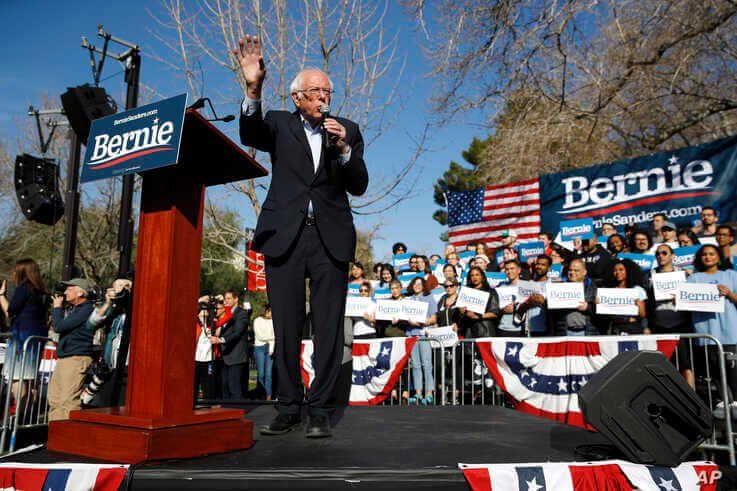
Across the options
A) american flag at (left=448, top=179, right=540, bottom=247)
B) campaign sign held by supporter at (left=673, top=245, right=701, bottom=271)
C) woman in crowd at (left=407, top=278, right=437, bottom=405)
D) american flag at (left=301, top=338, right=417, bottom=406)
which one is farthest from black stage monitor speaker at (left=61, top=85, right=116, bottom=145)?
campaign sign held by supporter at (left=673, top=245, right=701, bottom=271)

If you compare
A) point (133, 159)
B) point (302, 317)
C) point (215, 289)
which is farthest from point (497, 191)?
point (215, 289)

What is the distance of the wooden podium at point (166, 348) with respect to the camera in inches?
86.8

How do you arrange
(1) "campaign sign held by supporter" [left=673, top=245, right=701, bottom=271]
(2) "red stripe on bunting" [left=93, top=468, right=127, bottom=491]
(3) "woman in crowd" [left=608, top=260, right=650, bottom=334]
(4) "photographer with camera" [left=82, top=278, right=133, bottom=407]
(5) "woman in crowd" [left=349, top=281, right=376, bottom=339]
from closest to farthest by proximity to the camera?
1. (2) "red stripe on bunting" [left=93, top=468, right=127, bottom=491]
2. (4) "photographer with camera" [left=82, top=278, right=133, bottom=407]
3. (3) "woman in crowd" [left=608, top=260, right=650, bottom=334]
4. (1) "campaign sign held by supporter" [left=673, top=245, right=701, bottom=271]
5. (5) "woman in crowd" [left=349, top=281, right=376, bottom=339]

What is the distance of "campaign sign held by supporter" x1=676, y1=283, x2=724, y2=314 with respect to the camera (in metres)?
6.01

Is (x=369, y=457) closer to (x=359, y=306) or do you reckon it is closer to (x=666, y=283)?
(x=666, y=283)

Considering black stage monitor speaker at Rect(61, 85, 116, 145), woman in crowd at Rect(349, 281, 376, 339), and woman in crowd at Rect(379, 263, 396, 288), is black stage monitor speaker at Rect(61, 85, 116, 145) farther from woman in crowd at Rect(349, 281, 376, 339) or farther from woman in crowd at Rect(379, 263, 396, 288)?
woman in crowd at Rect(379, 263, 396, 288)

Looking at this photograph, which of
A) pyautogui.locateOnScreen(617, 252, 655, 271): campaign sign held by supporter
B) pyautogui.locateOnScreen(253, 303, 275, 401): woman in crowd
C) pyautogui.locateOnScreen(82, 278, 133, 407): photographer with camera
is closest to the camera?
pyautogui.locateOnScreen(82, 278, 133, 407): photographer with camera

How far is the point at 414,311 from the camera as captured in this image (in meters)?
8.17

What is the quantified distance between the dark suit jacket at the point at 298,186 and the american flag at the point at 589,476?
1.32 m

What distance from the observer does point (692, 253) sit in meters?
7.27

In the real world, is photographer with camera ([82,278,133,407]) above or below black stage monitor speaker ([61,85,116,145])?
below

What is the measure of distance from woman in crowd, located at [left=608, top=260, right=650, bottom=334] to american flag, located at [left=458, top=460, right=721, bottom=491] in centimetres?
465

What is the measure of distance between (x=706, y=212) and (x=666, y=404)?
22.6ft

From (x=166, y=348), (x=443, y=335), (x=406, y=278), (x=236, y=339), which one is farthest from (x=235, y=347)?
(x=166, y=348)
